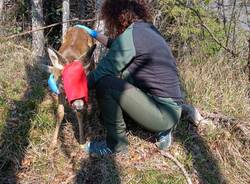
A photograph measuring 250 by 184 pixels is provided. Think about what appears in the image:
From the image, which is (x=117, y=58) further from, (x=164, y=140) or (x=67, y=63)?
(x=164, y=140)

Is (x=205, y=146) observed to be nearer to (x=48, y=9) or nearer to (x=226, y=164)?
(x=226, y=164)

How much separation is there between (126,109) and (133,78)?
31cm

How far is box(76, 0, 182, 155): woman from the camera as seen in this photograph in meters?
3.75

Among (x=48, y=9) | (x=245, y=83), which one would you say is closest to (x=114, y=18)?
(x=245, y=83)

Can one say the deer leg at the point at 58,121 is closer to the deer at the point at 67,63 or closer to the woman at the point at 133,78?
the deer at the point at 67,63

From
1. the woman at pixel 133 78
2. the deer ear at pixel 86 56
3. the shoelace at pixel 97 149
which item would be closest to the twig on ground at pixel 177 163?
the woman at pixel 133 78

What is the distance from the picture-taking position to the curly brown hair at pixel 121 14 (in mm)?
3955

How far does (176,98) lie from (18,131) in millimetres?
1569

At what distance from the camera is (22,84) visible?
511 cm

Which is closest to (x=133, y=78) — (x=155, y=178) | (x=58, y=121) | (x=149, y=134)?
(x=149, y=134)

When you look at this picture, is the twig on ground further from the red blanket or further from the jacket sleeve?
the red blanket

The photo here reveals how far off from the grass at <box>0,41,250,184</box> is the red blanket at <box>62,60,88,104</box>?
70cm

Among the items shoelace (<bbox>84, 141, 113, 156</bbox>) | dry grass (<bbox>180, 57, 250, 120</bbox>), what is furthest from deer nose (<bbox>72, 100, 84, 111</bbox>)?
dry grass (<bbox>180, 57, 250, 120</bbox>)

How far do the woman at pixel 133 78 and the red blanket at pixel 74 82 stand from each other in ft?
0.94
